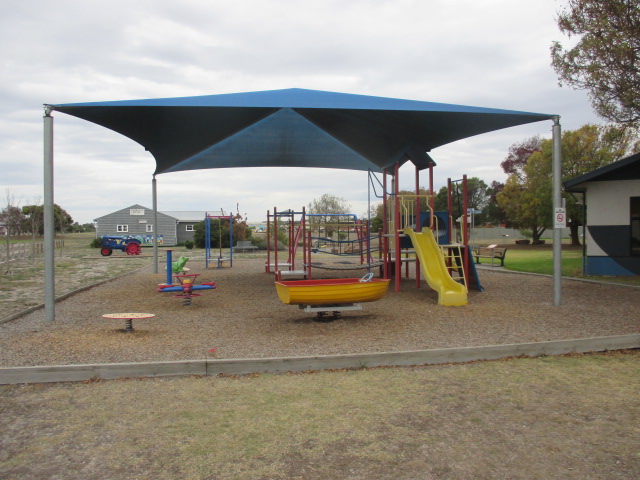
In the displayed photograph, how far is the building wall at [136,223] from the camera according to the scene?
51.6 meters

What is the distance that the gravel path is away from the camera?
627 centimetres

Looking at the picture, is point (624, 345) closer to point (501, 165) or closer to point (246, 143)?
point (246, 143)

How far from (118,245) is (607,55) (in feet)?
92.0

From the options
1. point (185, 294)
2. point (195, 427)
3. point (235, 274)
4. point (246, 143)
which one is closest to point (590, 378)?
point (195, 427)

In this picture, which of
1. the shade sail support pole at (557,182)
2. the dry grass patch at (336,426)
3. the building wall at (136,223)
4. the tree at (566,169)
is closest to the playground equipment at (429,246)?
the shade sail support pole at (557,182)

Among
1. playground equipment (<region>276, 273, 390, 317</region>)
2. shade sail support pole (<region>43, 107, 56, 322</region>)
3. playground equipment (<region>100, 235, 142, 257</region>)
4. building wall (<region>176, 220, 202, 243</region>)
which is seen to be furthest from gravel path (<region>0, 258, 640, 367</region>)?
building wall (<region>176, 220, 202, 243</region>)

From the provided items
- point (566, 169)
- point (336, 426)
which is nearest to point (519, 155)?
point (566, 169)

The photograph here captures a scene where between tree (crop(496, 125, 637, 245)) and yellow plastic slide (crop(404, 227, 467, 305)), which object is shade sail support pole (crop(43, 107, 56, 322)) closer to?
yellow plastic slide (crop(404, 227, 467, 305))

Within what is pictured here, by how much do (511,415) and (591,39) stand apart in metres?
11.8

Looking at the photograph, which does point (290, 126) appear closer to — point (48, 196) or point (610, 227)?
point (48, 196)

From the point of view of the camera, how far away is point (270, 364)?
553 cm

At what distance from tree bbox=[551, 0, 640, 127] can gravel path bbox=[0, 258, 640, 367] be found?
4901 millimetres

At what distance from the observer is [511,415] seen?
4.19 meters

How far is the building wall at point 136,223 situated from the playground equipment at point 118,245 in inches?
718
